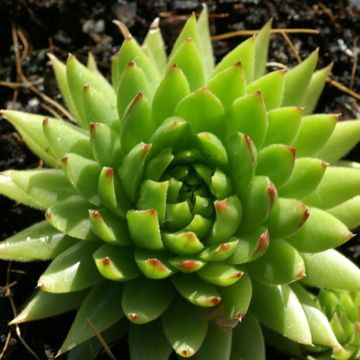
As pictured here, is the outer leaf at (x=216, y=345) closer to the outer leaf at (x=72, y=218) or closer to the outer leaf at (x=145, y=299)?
the outer leaf at (x=145, y=299)

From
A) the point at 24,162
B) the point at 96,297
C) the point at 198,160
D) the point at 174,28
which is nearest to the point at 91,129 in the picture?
the point at 198,160

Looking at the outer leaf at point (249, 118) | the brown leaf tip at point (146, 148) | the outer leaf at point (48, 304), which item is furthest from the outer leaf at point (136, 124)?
the outer leaf at point (48, 304)

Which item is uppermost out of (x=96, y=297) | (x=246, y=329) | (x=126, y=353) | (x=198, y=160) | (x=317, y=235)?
(x=198, y=160)

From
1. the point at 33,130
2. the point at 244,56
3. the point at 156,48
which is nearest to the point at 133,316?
the point at 33,130

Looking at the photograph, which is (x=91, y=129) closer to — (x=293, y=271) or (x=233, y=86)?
(x=233, y=86)

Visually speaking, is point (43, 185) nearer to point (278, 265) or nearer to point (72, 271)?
point (72, 271)

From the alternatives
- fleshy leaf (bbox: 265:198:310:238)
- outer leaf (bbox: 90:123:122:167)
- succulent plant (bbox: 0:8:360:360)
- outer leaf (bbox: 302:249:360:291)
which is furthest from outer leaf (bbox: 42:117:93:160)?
outer leaf (bbox: 302:249:360:291)
